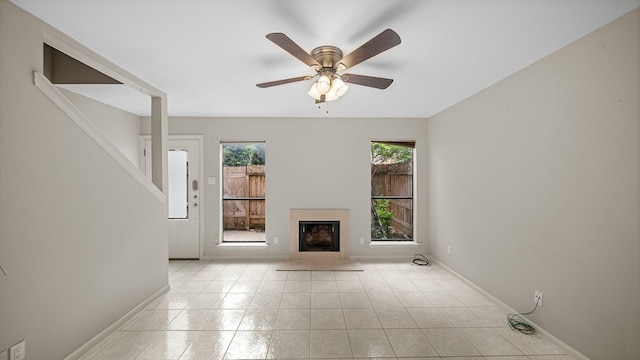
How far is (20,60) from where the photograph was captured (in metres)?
1.58

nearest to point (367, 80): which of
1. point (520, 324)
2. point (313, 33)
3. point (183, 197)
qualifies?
point (313, 33)

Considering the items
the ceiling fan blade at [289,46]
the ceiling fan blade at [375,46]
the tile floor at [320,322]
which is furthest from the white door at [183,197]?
the ceiling fan blade at [375,46]

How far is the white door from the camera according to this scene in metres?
4.27

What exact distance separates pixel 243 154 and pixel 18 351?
3.50 m

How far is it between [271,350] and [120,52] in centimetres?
275

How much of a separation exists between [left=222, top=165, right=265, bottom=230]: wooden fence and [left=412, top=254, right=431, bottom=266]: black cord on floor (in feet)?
9.03

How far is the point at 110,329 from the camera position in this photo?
2.25 m

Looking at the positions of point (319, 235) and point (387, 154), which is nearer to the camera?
point (319, 235)

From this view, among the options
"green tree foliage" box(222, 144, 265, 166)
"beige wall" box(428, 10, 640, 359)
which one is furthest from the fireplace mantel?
"beige wall" box(428, 10, 640, 359)

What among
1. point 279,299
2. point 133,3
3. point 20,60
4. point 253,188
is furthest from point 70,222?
point 253,188

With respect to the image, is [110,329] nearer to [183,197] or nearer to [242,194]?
[183,197]

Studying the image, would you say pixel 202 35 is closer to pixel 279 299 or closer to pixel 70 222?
pixel 70 222

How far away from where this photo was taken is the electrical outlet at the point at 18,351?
1.52 m

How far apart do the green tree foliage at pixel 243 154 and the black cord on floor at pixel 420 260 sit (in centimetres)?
315
